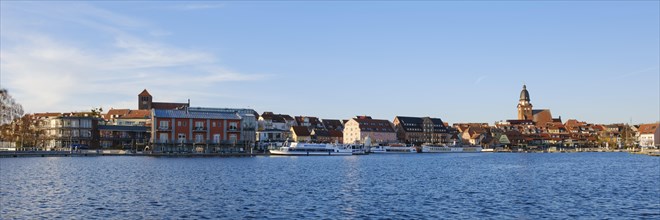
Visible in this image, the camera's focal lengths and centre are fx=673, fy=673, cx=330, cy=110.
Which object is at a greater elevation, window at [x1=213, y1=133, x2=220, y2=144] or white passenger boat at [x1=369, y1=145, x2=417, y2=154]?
window at [x1=213, y1=133, x2=220, y2=144]

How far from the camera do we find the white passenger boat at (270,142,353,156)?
144750mm

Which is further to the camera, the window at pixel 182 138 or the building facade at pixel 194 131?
the window at pixel 182 138

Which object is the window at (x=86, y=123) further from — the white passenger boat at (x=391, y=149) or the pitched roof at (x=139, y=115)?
the white passenger boat at (x=391, y=149)

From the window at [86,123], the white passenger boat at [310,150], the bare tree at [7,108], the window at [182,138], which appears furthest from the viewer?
the window at [86,123]

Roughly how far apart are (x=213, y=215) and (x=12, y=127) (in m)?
107

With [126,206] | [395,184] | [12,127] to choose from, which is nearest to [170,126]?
[12,127]

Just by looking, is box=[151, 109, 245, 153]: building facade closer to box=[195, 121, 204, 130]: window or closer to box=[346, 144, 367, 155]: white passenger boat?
box=[195, 121, 204, 130]: window

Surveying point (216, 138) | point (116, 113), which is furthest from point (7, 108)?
point (116, 113)

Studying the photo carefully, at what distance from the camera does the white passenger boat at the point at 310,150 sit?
145m

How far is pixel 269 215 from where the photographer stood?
1508 inches

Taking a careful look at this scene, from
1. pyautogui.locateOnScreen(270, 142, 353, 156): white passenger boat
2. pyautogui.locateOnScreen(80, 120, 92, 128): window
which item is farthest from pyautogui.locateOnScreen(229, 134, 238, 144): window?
pyautogui.locateOnScreen(80, 120, 92, 128): window

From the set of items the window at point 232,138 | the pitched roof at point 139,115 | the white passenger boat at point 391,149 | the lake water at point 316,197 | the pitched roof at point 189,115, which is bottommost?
the lake water at point 316,197

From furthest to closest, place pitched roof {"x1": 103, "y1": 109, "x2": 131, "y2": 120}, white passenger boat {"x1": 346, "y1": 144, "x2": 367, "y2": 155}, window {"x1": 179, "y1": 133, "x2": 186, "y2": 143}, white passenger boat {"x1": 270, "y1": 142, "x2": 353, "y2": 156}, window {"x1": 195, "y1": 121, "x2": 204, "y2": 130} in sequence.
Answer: pitched roof {"x1": 103, "y1": 109, "x2": 131, "y2": 120}, white passenger boat {"x1": 346, "y1": 144, "x2": 367, "y2": 155}, white passenger boat {"x1": 270, "y1": 142, "x2": 353, "y2": 156}, window {"x1": 195, "y1": 121, "x2": 204, "y2": 130}, window {"x1": 179, "y1": 133, "x2": 186, "y2": 143}

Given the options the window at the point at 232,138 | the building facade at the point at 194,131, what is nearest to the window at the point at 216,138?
the building facade at the point at 194,131
